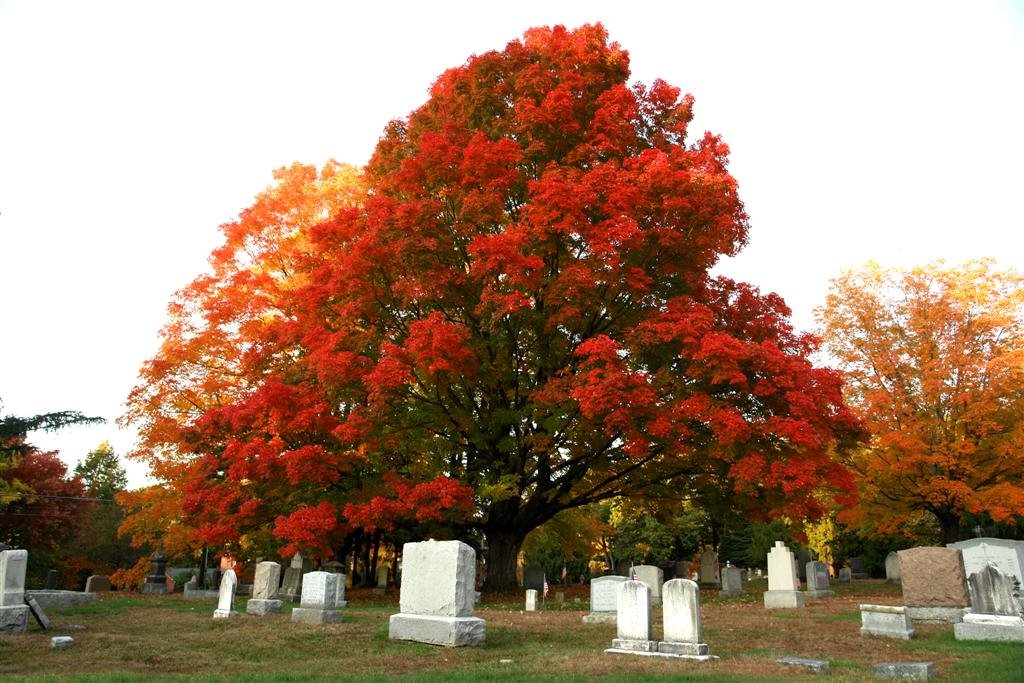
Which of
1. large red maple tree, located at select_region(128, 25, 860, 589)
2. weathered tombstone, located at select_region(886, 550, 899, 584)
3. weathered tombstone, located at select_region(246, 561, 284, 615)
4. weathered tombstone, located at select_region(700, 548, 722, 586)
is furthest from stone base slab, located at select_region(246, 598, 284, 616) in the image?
weathered tombstone, located at select_region(886, 550, 899, 584)

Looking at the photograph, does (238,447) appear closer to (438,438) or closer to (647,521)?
(438,438)

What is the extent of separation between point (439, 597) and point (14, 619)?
24.5ft

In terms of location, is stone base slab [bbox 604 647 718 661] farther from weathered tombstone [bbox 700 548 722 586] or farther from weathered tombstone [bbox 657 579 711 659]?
weathered tombstone [bbox 700 548 722 586]

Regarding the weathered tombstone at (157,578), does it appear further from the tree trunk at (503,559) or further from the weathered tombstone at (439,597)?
the weathered tombstone at (439,597)

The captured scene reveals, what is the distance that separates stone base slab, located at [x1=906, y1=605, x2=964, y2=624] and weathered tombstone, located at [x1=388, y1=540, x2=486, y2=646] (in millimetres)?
9092

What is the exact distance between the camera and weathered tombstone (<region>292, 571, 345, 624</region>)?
13.1 meters

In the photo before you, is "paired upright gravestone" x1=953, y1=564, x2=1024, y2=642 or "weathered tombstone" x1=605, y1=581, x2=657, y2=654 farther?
"paired upright gravestone" x1=953, y1=564, x2=1024, y2=642

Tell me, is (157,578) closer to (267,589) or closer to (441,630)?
(267,589)

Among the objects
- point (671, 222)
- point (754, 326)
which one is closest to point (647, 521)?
point (754, 326)

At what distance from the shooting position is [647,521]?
40750 millimetres

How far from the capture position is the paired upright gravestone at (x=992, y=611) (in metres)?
10.2

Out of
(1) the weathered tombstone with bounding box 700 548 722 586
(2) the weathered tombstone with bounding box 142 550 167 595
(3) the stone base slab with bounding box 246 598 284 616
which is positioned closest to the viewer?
(3) the stone base slab with bounding box 246 598 284 616

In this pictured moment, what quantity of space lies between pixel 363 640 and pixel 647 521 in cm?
3284

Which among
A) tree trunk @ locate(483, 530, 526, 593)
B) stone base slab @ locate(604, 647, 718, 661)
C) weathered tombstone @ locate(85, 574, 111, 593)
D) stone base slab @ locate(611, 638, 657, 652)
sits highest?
tree trunk @ locate(483, 530, 526, 593)
